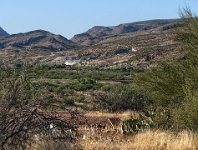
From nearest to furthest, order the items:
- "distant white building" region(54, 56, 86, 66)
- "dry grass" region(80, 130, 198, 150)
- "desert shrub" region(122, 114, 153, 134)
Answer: "dry grass" region(80, 130, 198, 150) → "desert shrub" region(122, 114, 153, 134) → "distant white building" region(54, 56, 86, 66)

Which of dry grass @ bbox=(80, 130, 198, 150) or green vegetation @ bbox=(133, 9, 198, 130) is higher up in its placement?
green vegetation @ bbox=(133, 9, 198, 130)

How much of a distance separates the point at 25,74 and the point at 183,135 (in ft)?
14.5

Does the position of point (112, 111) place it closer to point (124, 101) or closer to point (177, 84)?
point (124, 101)

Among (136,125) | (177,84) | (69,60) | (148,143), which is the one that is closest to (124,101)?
Answer: (177,84)

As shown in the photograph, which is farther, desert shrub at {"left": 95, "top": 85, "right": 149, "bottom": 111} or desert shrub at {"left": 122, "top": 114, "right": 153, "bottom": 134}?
desert shrub at {"left": 95, "top": 85, "right": 149, "bottom": 111}

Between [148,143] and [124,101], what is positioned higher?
[148,143]

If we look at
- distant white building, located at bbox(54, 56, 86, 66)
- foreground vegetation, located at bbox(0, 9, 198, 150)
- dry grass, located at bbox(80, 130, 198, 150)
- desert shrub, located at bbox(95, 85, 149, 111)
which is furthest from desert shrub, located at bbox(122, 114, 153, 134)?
distant white building, located at bbox(54, 56, 86, 66)

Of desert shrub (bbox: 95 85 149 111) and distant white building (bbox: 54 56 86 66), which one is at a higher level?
desert shrub (bbox: 95 85 149 111)

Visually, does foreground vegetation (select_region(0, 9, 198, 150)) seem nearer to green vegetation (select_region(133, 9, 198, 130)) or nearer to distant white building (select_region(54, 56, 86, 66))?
green vegetation (select_region(133, 9, 198, 130))

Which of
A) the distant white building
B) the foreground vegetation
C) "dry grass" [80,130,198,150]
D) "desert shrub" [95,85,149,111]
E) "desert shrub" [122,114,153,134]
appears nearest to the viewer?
the foreground vegetation

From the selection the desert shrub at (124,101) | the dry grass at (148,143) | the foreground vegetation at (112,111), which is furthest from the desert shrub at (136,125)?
the desert shrub at (124,101)

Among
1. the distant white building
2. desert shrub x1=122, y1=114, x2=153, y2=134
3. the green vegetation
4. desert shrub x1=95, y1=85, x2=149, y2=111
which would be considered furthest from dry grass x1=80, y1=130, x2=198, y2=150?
the distant white building

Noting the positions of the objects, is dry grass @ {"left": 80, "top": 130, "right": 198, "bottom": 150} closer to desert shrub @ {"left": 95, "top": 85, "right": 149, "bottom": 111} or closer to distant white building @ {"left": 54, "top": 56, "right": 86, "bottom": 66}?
desert shrub @ {"left": 95, "top": 85, "right": 149, "bottom": 111}

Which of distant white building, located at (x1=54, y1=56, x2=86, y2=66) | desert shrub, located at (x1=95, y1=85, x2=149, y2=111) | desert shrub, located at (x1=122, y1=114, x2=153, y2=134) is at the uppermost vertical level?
desert shrub, located at (x1=122, y1=114, x2=153, y2=134)
